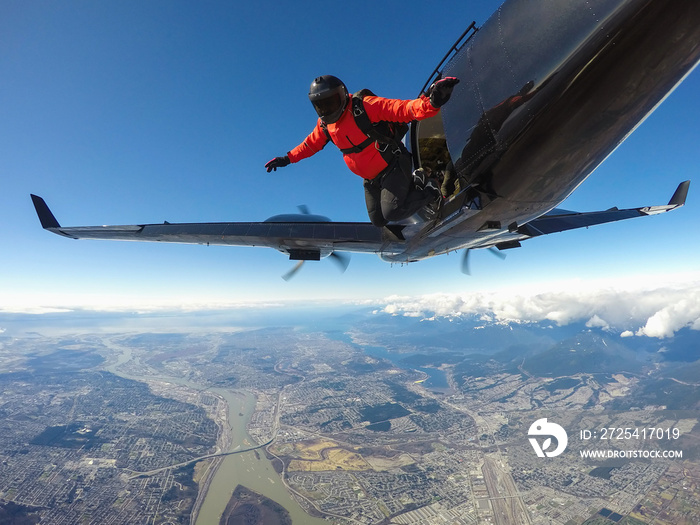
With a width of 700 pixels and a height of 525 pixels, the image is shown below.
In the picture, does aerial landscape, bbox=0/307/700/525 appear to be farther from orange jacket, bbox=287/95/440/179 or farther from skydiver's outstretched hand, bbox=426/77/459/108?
skydiver's outstretched hand, bbox=426/77/459/108

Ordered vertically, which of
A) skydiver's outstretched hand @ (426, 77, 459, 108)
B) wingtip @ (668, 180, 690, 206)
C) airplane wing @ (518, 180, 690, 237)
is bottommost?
skydiver's outstretched hand @ (426, 77, 459, 108)

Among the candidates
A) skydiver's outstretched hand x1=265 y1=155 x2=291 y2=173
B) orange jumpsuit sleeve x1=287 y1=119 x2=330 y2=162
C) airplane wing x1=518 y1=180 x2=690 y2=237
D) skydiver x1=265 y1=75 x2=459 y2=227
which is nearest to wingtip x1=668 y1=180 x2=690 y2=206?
airplane wing x1=518 y1=180 x2=690 y2=237

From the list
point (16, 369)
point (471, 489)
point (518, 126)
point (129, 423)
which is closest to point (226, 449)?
point (129, 423)

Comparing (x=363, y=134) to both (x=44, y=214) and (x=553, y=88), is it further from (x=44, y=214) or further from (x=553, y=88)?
(x=44, y=214)

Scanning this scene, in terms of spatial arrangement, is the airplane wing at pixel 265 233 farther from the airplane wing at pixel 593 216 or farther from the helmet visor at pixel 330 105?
the airplane wing at pixel 593 216

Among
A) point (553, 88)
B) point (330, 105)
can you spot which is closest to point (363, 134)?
point (330, 105)

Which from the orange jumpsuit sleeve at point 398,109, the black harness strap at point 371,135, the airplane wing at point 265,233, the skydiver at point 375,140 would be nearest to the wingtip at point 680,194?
the airplane wing at point 265,233

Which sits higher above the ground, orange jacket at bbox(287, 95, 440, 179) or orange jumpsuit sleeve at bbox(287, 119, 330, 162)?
orange jumpsuit sleeve at bbox(287, 119, 330, 162)
